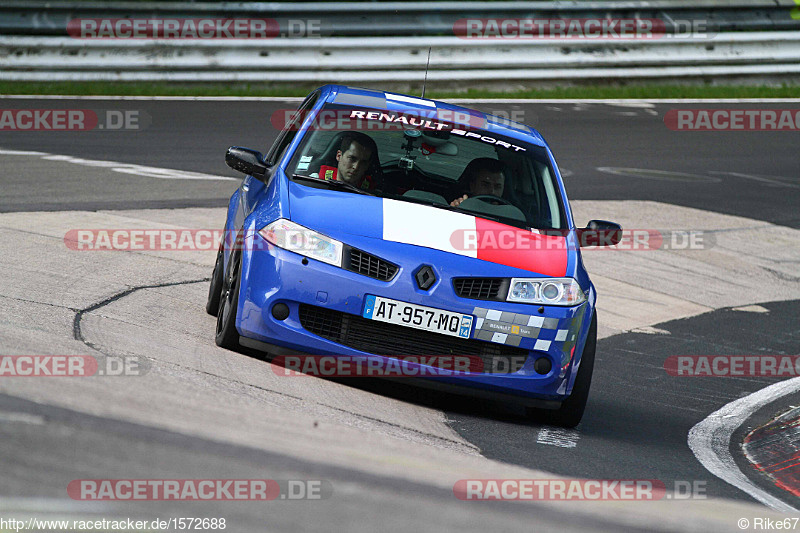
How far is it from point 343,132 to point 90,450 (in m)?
3.64

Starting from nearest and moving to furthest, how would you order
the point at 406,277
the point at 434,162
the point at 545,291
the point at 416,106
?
1. the point at 406,277
2. the point at 545,291
3. the point at 434,162
4. the point at 416,106

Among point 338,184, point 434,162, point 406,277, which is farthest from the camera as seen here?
point 434,162

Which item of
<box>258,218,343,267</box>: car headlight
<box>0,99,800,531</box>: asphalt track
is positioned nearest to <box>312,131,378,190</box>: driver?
<box>258,218,343,267</box>: car headlight

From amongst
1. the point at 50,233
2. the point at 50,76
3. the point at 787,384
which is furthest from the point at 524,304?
the point at 50,76

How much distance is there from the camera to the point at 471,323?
5.60 meters

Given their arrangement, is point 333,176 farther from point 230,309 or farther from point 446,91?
point 446,91

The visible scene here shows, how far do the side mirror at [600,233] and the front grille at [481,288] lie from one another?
1171mm

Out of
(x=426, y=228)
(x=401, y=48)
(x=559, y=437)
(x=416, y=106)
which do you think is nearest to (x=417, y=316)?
(x=426, y=228)

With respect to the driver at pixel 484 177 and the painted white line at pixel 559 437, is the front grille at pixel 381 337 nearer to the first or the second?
the painted white line at pixel 559 437

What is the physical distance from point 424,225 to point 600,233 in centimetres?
132

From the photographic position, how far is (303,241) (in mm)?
5723

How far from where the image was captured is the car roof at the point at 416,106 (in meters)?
7.09

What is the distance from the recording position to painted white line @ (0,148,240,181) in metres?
12.6

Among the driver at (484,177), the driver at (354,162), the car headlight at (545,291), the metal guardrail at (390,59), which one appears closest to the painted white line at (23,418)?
the car headlight at (545,291)
